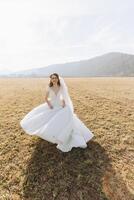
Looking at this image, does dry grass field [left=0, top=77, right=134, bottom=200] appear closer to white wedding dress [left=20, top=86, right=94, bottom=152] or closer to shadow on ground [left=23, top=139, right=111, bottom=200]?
shadow on ground [left=23, top=139, right=111, bottom=200]

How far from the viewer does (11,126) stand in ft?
34.9

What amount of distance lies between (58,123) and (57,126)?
0.13 m

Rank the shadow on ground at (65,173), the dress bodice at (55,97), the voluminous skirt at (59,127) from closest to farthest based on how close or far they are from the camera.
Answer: the shadow on ground at (65,173) → the voluminous skirt at (59,127) → the dress bodice at (55,97)

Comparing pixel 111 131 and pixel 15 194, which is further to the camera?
pixel 111 131

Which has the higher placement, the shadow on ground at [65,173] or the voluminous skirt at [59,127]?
the voluminous skirt at [59,127]

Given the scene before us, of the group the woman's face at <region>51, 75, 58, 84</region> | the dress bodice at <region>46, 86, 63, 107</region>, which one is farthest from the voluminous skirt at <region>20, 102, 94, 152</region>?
the woman's face at <region>51, 75, 58, 84</region>

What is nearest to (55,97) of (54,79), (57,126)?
(54,79)

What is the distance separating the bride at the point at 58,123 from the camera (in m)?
7.59

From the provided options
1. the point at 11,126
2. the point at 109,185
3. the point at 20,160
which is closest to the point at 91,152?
the point at 109,185

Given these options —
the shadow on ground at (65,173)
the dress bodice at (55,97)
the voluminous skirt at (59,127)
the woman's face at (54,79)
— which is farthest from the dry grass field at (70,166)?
the woman's face at (54,79)

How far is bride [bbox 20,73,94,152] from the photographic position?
7.59 m

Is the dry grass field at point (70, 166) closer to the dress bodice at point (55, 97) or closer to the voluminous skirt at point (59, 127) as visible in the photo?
the voluminous skirt at point (59, 127)

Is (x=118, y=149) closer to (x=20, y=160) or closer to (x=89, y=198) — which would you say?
(x=89, y=198)

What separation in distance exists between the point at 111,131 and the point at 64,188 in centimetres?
405
